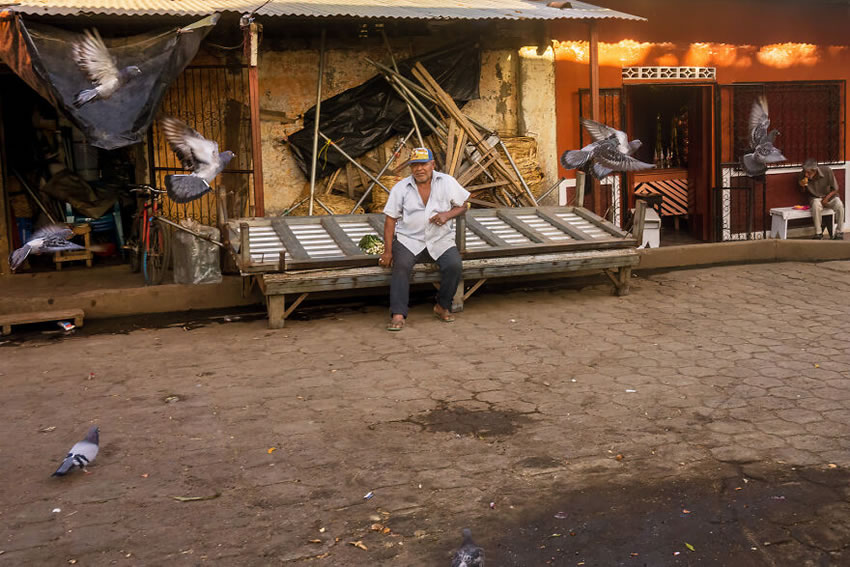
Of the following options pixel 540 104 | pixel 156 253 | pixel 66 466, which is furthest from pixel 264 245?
pixel 540 104

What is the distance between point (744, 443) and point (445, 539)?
6.25 ft

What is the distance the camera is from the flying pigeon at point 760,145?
38.9 feet

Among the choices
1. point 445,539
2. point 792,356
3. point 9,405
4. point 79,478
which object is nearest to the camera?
point 445,539

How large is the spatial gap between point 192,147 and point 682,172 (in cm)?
810

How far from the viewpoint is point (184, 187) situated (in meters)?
7.83

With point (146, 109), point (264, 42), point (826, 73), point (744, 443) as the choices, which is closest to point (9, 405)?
point (146, 109)

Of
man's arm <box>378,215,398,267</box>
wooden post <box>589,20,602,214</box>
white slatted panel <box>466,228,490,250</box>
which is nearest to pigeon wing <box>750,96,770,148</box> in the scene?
wooden post <box>589,20,602,214</box>

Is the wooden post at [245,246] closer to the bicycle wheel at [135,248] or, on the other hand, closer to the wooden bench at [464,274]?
the wooden bench at [464,274]

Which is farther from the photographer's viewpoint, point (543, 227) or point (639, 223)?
point (543, 227)

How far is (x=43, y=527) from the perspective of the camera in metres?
3.90

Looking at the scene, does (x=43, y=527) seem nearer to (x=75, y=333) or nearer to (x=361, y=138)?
(x=75, y=333)

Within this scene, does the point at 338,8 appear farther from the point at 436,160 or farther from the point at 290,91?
the point at 436,160

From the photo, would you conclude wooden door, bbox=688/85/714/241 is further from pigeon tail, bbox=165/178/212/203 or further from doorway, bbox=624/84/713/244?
pigeon tail, bbox=165/178/212/203

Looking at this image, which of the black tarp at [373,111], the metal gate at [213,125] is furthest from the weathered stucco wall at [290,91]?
the metal gate at [213,125]
